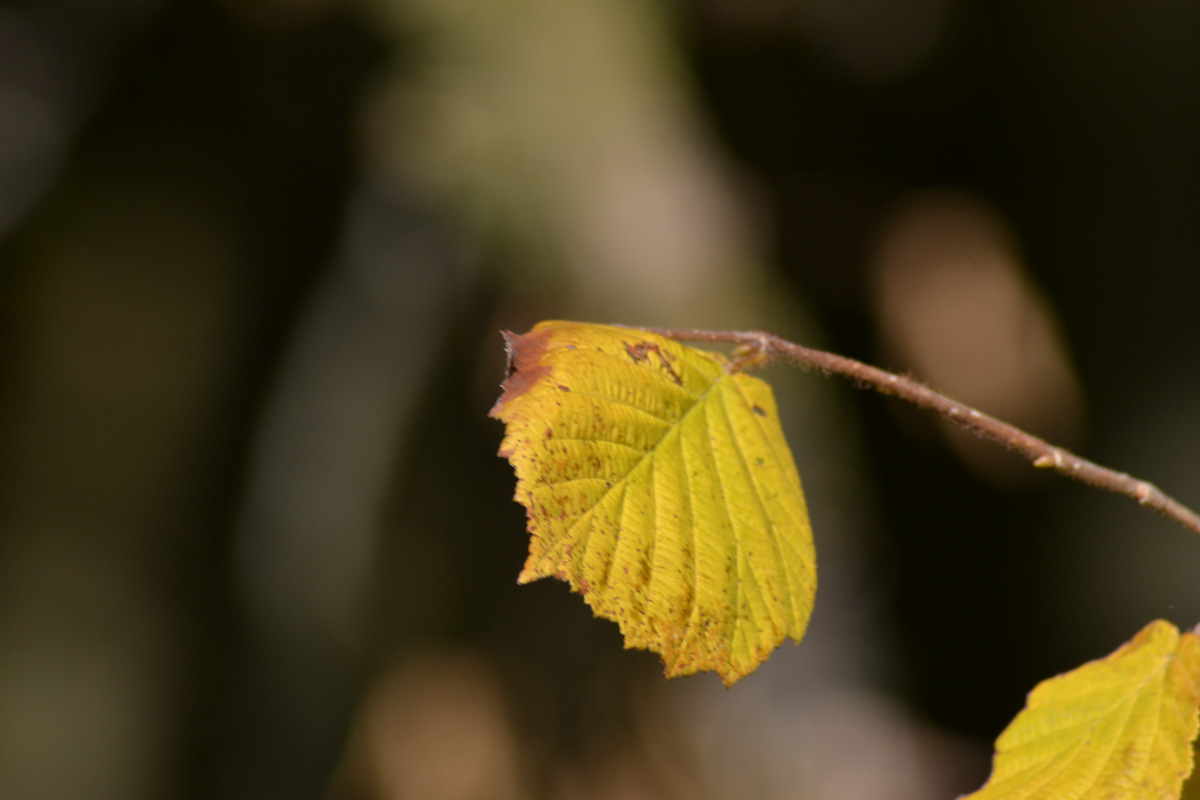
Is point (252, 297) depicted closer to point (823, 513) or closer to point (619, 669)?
point (619, 669)

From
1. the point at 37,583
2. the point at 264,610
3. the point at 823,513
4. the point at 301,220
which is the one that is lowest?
the point at 37,583

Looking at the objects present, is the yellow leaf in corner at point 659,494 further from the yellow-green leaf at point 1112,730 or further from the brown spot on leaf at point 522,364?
the yellow-green leaf at point 1112,730

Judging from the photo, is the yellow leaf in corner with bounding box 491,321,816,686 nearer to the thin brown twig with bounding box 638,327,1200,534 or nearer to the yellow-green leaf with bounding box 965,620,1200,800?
the thin brown twig with bounding box 638,327,1200,534

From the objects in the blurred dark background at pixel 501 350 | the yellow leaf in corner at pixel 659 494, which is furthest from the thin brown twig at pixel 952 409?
the blurred dark background at pixel 501 350

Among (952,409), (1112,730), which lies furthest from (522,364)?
(1112,730)

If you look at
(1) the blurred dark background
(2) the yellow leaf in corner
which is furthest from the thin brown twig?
(1) the blurred dark background

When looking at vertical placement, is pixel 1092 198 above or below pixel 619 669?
above

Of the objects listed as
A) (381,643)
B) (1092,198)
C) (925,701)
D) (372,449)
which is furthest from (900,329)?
(381,643)
